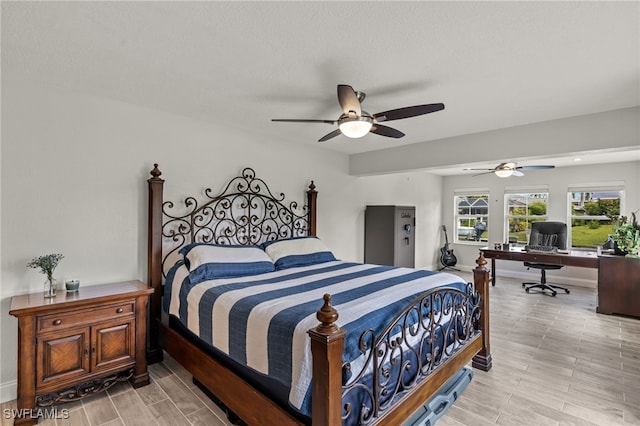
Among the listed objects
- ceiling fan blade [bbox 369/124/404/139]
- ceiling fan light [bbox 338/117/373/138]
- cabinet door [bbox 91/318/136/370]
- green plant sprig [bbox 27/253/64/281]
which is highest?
ceiling fan blade [bbox 369/124/404/139]

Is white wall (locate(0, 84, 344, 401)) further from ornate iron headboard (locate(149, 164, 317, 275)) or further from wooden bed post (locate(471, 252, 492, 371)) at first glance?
wooden bed post (locate(471, 252, 492, 371))

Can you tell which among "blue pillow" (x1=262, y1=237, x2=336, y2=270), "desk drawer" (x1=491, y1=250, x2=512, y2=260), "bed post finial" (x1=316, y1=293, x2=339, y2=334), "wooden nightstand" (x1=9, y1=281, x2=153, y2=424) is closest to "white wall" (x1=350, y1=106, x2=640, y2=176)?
"blue pillow" (x1=262, y1=237, x2=336, y2=270)

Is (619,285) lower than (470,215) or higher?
lower

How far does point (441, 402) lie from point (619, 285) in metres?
3.95

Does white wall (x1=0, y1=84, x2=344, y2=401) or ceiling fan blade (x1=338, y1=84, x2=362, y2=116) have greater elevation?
ceiling fan blade (x1=338, y1=84, x2=362, y2=116)

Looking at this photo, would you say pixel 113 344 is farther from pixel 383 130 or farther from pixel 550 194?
pixel 550 194

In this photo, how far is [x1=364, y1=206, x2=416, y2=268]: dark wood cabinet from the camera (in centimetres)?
532

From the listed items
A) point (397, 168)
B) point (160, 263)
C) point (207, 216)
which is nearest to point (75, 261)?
point (160, 263)

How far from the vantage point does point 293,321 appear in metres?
1.72

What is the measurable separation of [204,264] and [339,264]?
59.4 inches

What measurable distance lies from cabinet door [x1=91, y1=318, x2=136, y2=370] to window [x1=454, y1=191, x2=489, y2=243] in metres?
7.19

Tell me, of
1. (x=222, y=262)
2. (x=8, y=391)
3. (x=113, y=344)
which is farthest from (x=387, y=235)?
(x=8, y=391)

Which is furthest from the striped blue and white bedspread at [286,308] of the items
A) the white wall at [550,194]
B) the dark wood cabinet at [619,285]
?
the white wall at [550,194]

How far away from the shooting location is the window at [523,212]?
662 cm
